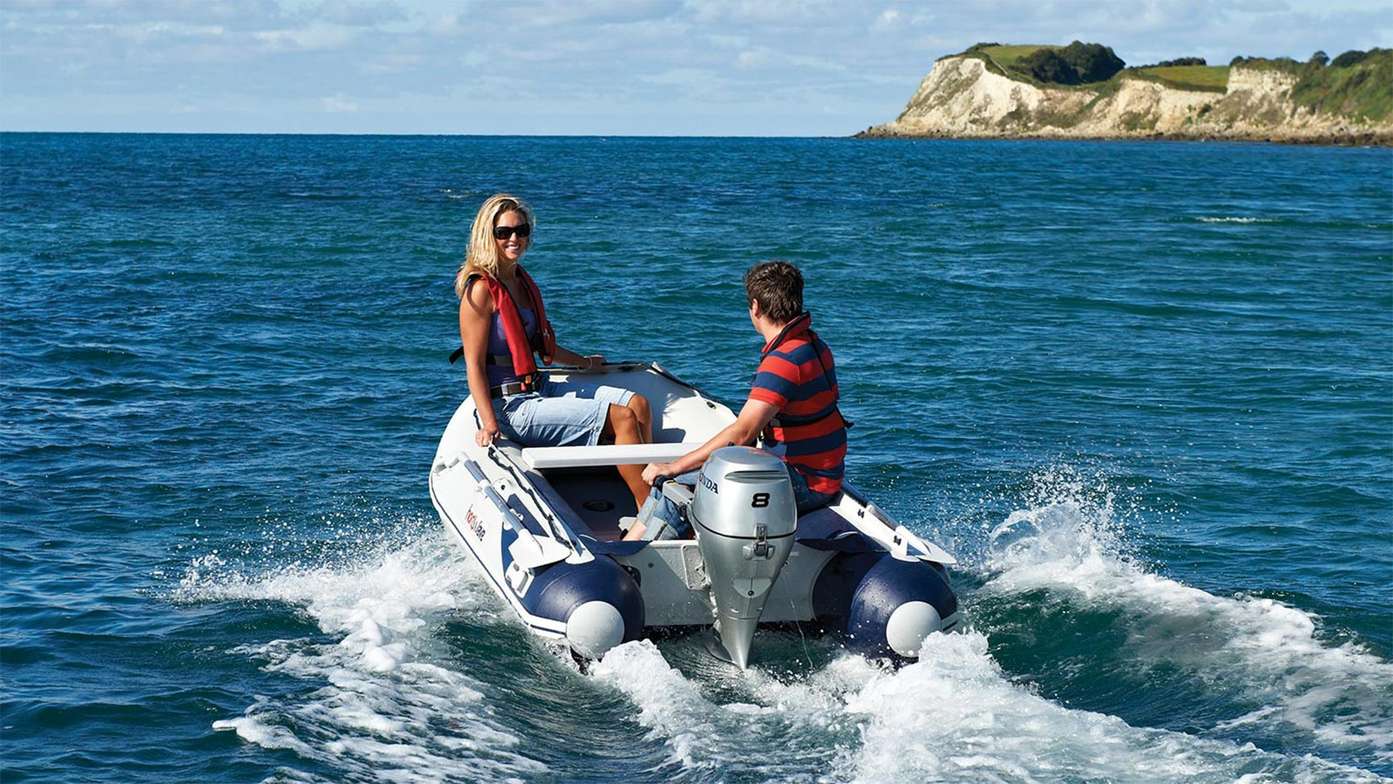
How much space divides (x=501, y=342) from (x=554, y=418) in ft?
1.69

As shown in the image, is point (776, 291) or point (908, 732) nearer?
point (908, 732)

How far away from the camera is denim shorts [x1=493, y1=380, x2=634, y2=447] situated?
8.24 metres

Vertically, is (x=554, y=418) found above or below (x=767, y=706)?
above

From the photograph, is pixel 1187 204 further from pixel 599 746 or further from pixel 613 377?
pixel 599 746

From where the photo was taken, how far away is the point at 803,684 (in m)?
6.68

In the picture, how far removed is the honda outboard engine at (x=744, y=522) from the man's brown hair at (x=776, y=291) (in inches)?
24.9

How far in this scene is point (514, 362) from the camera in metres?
8.32

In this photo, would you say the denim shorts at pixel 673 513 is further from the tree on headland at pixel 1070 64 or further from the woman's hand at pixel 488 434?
the tree on headland at pixel 1070 64

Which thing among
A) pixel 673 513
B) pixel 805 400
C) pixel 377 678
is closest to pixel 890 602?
pixel 805 400

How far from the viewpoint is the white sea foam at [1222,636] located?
22.0 ft

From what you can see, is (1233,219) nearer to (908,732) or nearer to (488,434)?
(488,434)

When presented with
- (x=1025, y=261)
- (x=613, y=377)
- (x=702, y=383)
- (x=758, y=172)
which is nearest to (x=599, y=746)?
A: (x=613, y=377)

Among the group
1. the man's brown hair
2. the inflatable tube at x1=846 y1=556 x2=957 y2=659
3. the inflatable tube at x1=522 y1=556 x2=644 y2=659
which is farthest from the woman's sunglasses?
the inflatable tube at x1=846 y1=556 x2=957 y2=659

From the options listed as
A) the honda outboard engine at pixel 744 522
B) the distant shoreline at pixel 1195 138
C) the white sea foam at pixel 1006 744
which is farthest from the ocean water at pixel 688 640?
the distant shoreline at pixel 1195 138
